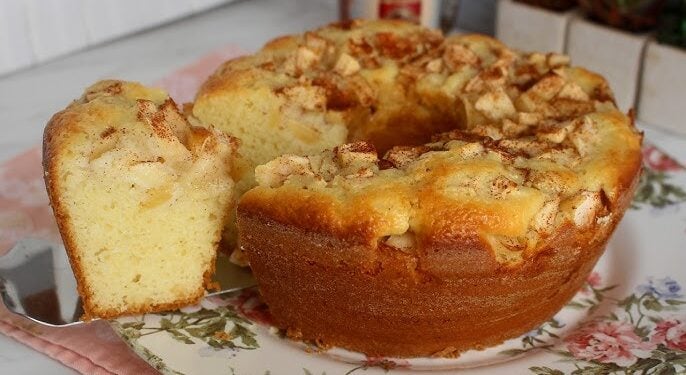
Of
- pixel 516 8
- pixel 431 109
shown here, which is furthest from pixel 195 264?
pixel 516 8

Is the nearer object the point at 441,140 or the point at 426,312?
the point at 426,312

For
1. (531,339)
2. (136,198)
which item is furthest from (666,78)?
(136,198)

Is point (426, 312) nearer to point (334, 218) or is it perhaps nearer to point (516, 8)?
point (334, 218)

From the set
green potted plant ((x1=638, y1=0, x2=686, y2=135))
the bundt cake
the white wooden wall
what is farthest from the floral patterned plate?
the white wooden wall

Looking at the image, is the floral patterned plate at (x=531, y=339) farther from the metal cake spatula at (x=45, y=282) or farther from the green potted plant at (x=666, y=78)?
the green potted plant at (x=666, y=78)

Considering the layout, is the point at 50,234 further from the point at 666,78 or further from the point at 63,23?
the point at 666,78

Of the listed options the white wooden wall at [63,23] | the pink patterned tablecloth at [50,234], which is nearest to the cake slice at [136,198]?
the pink patterned tablecloth at [50,234]

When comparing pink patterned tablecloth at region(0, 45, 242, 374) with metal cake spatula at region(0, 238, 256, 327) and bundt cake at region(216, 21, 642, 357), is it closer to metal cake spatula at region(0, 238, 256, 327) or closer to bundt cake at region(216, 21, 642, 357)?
metal cake spatula at region(0, 238, 256, 327)
